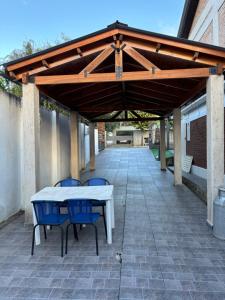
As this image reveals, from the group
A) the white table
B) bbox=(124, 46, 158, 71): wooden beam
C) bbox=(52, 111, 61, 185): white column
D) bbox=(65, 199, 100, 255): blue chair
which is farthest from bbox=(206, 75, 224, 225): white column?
bbox=(52, 111, 61, 185): white column

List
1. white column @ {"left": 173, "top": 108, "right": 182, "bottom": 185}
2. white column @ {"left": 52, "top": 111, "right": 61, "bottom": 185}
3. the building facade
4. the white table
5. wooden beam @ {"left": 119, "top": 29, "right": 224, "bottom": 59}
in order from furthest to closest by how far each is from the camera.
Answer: white column @ {"left": 173, "top": 108, "right": 182, "bottom": 185} < white column @ {"left": 52, "top": 111, "right": 61, "bottom": 185} < the building facade < wooden beam @ {"left": 119, "top": 29, "right": 224, "bottom": 59} < the white table

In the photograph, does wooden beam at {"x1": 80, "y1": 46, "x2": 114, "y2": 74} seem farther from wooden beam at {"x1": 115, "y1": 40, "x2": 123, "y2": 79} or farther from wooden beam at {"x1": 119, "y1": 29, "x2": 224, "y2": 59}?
wooden beam at {"x1": 119, "y1": 29, "x2": 224, "y2": 59}

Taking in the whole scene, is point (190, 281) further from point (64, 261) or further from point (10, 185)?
point (10, 185)

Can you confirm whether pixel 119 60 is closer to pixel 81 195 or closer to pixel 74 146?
pixel 81 195

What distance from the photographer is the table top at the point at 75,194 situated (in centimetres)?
407

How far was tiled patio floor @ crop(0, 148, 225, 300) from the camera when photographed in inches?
115

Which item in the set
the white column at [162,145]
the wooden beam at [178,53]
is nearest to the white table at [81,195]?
the wooden beam at [178,53]

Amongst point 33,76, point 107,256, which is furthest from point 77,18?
point 107,256

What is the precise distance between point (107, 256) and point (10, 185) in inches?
114

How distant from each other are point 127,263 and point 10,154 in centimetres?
347

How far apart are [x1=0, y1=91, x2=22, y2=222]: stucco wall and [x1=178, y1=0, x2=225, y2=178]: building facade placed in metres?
5.94

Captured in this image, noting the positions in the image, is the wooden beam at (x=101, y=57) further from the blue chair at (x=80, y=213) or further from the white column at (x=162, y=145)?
the white column at (x=162, y=145)

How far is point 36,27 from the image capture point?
19.7 m

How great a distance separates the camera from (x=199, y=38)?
9.84 m
